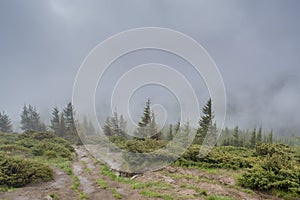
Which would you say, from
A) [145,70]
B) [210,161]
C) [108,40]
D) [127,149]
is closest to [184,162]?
[210,161]

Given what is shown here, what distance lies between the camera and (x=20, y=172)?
494 inches

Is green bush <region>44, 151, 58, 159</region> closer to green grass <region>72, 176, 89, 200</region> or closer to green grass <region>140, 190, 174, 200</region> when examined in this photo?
green grass <region>72, 176, 89, 200</region>

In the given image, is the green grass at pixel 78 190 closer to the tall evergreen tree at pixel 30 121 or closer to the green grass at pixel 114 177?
the green grass at pixel 114 177

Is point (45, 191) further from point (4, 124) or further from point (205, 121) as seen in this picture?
point (4, 124)

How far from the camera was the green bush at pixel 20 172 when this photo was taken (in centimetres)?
1181

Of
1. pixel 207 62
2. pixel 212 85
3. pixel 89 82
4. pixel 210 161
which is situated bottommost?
pixel 210 161

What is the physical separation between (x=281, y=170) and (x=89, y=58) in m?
12.8

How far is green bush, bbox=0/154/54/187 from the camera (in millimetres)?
11812

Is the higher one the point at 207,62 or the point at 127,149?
the point at 207,62

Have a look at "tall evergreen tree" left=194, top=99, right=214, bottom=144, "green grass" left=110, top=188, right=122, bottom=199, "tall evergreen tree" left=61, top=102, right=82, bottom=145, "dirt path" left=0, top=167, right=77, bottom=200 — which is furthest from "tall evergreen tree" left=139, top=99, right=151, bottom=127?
"tall evergreen tree" left=61, top=102, right=82, bottom=145

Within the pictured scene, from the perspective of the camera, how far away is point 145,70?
14.8 meters

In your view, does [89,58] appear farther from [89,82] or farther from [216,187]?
[216,187]

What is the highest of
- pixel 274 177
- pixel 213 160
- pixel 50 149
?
pixel 213 160

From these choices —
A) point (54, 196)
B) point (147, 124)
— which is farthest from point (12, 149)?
point (147, 124)
